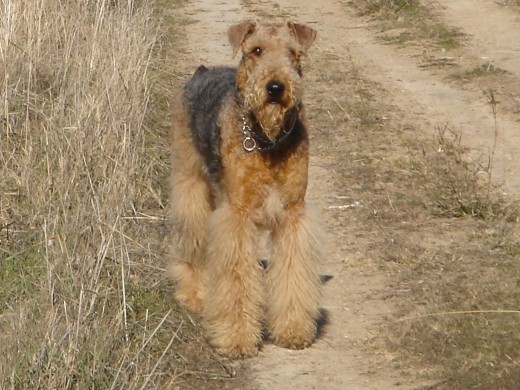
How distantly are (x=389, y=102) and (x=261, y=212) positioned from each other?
5.05 m

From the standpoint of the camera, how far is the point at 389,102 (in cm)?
1068

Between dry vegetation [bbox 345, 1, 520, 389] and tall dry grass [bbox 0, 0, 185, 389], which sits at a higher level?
tall dry grass [bbox 0, 0, 185, 389]

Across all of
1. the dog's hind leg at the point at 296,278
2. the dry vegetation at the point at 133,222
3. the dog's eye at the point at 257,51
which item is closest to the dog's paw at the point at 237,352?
the dry vegetation at the point at 133,222

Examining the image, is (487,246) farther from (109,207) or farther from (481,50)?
(481,50)

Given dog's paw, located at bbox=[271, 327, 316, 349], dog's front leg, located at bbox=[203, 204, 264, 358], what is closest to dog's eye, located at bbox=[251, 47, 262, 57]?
dog's front leg, located at bbox=[203, 204, 264, 358]

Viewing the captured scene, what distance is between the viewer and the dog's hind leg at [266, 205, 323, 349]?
233 inches

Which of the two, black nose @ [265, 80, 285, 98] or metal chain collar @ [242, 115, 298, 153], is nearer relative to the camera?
black nose @ [265, 80, 285, 98]

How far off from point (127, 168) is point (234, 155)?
1.57 meters

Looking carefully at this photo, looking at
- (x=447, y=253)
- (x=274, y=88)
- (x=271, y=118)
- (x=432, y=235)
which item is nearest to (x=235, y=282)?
(x=271, y=118)

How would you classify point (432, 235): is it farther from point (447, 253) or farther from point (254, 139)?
point (254, 139)

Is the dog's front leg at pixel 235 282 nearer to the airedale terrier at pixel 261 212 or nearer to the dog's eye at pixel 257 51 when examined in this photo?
the airedale terrier at pixel 261 212

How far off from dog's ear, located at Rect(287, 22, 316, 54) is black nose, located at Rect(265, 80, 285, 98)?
56 centimetres

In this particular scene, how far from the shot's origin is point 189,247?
21.8ft

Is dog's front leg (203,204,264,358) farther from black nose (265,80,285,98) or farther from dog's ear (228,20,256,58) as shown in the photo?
dog's ear (228,20,256,58)
